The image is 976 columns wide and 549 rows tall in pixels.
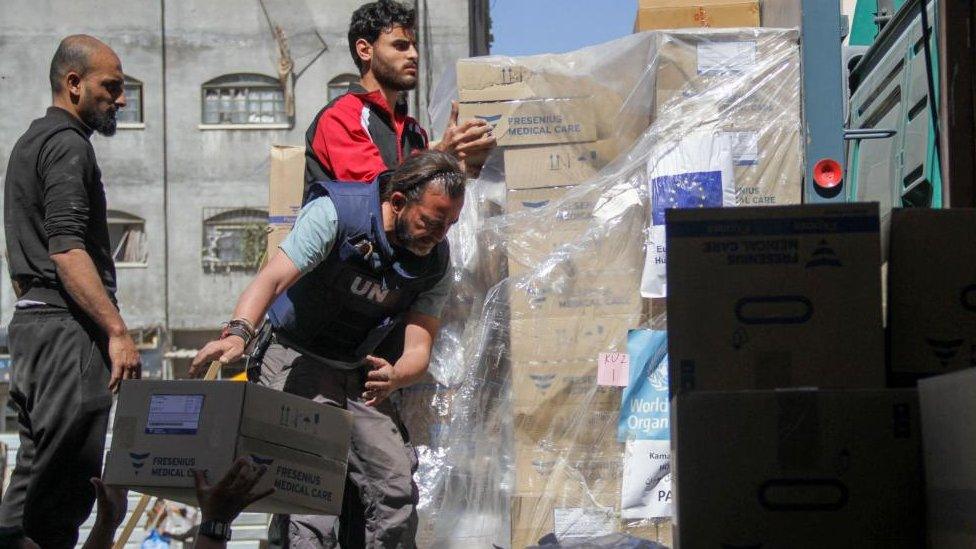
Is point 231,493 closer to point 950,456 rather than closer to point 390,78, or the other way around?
point 950,456

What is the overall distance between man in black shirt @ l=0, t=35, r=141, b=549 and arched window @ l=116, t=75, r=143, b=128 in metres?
22.6

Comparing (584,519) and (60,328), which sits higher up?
(60,328)

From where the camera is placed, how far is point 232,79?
2573 cm

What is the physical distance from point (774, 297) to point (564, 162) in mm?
2013

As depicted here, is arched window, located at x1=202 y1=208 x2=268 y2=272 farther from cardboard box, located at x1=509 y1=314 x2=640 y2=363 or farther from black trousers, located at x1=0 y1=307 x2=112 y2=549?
black trousers, located at x1=0 y1=307 x2=112 y2=549

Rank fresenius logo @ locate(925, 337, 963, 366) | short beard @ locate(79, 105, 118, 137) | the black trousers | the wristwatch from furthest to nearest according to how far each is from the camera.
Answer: short beard @ locate(79, 105, 118, 137) < the black trousers < fresenius logo @ locate(925, 337, 963, 366) < the wristwatch

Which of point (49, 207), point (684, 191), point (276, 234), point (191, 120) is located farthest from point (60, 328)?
point (191, 120)

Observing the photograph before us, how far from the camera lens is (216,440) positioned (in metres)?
2.76

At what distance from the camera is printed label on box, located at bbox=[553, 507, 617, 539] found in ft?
13.8

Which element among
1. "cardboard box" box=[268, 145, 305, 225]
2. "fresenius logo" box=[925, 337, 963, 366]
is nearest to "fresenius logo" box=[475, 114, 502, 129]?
"cardboard box" box=[268, 145, 305, 225]

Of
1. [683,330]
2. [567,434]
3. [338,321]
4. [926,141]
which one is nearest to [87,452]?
[338,321]

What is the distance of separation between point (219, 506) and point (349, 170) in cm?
160

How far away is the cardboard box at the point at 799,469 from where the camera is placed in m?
2.29

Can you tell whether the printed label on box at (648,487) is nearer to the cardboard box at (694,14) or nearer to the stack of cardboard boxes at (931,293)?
the cardboard box at (694,14)
